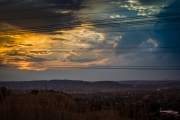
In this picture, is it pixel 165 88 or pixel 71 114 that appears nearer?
pixel 71 114

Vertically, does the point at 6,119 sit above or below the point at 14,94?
below

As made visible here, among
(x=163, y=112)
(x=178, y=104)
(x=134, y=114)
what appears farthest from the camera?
(x=178, y=104)

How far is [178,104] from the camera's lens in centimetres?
3516

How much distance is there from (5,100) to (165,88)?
30.5m

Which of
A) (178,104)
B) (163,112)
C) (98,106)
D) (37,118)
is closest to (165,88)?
(178,104)

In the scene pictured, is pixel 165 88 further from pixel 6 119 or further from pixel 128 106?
pixel 6 119

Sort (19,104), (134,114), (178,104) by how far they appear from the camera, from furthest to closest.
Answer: (178,104), (19,104), (134,114)

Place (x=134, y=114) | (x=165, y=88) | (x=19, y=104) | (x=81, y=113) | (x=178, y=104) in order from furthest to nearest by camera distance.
Answer: (x=165, y=88) → (x=178, y=104) → (x=19, y=104) → (x=81, y=113) → (x=134, y=114)

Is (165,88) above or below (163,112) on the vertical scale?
above

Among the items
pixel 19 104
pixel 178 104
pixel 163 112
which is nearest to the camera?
pixel 19 104

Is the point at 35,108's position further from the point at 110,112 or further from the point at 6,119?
the point at 110,112

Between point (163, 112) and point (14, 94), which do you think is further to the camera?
point (163, 112)

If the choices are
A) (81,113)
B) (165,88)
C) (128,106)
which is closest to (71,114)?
(81,113)

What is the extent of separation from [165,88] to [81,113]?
29.4m
